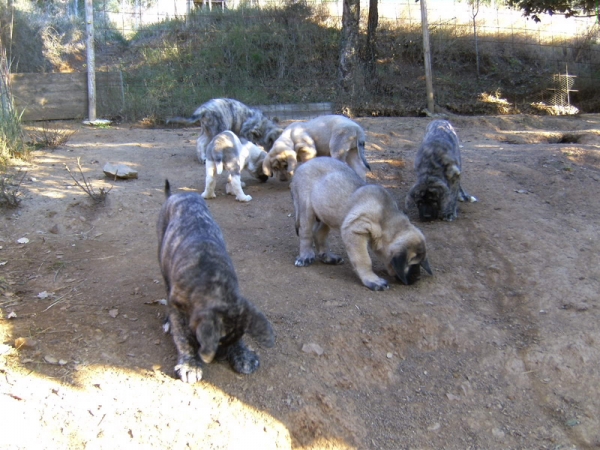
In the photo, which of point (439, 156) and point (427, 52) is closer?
point (439, 156)

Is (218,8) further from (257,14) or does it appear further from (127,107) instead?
(127,107)

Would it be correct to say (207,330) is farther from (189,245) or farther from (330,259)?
(330,259)

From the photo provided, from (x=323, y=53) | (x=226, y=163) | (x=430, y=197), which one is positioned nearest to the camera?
(x=430, y=197)

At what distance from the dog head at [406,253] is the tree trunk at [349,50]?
1001cm

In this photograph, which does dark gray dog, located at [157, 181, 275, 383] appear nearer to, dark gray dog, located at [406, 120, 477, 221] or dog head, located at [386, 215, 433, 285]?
dog head, located at [386, 215, 433, 285]

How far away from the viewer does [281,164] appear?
9.83 m

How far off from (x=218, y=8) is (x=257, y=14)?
1472 millimetres

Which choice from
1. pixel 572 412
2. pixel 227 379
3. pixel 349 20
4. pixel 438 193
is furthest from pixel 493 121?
pixel 227 379

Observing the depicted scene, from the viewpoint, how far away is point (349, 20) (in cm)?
1561

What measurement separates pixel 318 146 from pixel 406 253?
14.1ft

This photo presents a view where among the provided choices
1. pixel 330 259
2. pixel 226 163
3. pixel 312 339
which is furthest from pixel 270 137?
pixel 312 339

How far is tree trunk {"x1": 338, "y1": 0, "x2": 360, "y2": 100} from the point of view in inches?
612

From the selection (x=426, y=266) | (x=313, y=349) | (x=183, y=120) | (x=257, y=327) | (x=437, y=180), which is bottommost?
(x=313, y=349)

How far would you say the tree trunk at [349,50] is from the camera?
15.5 metres
